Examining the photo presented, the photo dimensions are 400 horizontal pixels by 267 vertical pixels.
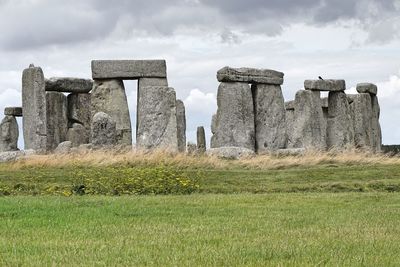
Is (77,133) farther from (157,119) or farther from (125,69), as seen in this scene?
(157,119)

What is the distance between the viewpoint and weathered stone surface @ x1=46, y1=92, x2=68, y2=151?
3744cm

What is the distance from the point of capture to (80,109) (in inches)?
1512

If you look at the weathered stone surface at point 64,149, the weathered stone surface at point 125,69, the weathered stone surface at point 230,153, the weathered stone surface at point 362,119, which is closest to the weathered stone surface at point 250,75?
the weathered stone surface at point 125,69

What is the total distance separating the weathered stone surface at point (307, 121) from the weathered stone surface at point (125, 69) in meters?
6.48

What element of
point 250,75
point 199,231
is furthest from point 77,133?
point 199,231

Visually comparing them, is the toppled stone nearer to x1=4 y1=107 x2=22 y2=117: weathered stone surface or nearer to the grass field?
the grass field

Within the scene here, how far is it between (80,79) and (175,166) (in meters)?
11.8

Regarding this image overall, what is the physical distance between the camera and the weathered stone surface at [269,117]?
35.8 meters

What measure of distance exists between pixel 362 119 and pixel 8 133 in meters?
15.9

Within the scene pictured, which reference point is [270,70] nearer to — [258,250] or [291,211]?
[291,211]

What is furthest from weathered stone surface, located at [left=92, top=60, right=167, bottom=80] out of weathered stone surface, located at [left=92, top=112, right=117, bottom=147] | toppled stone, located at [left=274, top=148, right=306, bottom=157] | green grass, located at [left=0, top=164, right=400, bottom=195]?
green grass, located at [left=0, top=164, right=400, bottom=195]

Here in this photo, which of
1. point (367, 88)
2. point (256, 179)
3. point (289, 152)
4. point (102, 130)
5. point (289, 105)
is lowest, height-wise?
point (256, 179)

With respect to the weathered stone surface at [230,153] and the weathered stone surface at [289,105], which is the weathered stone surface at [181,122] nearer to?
the weathered stone surface at [230,153]

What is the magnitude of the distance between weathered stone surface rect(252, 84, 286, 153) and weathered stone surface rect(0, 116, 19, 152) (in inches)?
468
